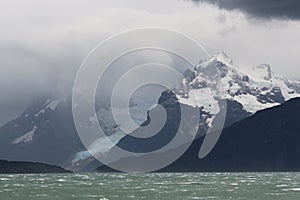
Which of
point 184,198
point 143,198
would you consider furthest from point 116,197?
point 184,198

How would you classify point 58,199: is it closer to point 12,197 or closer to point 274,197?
point 12,197

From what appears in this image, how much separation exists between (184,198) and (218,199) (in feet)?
23.5

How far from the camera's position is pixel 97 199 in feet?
403

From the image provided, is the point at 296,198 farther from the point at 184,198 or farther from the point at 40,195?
the point at 40,195

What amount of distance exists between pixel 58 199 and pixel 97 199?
8.42 m

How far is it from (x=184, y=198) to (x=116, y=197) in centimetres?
1436

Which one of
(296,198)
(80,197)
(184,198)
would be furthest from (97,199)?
(296,198)

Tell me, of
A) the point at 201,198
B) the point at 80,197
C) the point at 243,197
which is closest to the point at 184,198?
the point at 201,198

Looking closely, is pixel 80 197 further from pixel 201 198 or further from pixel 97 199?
pixel 201 198

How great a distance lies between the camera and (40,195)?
13575 cm

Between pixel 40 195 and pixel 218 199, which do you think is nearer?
pixel 218 199

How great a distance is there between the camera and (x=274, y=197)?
425ft

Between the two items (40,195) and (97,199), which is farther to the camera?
(40,195)

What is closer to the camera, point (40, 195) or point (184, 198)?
point (184, 198)
